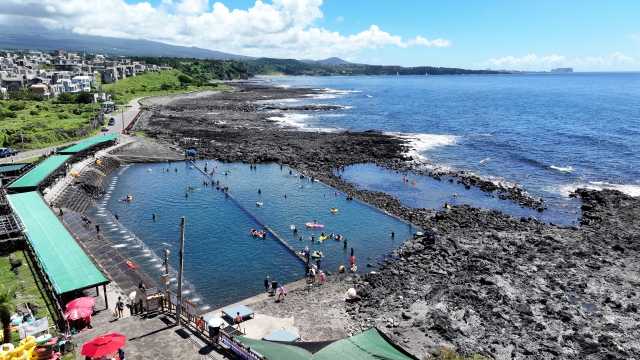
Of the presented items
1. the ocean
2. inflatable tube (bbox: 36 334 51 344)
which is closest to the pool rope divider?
the ocean

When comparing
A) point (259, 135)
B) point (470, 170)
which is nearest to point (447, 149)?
point (470, 170)

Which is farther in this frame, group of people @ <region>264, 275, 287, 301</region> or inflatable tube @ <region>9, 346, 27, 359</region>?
group of people @ <region>264, 275, 287, 301</region>

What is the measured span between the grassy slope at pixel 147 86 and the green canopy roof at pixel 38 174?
238 feet

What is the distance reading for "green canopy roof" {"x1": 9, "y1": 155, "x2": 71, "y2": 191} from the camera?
37.6m

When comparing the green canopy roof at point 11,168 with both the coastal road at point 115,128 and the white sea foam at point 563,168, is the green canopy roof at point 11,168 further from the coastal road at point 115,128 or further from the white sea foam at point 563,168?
the white sea foam at point 563,168

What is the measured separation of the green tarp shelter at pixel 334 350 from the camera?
16.0m

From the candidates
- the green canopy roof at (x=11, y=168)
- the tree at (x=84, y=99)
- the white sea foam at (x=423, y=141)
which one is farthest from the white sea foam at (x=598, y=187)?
the tree at (x=84, y=99)

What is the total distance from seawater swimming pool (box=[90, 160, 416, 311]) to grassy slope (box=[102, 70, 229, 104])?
78299mm

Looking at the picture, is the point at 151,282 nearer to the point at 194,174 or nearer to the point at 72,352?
the point at 72,352

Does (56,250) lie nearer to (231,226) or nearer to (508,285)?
(231,226)

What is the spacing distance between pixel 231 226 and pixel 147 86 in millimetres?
137584

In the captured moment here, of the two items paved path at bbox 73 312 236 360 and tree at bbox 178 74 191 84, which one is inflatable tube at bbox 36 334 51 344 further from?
tree at bbox 178 74 191 84

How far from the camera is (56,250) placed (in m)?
25.5

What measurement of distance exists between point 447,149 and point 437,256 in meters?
46.8
